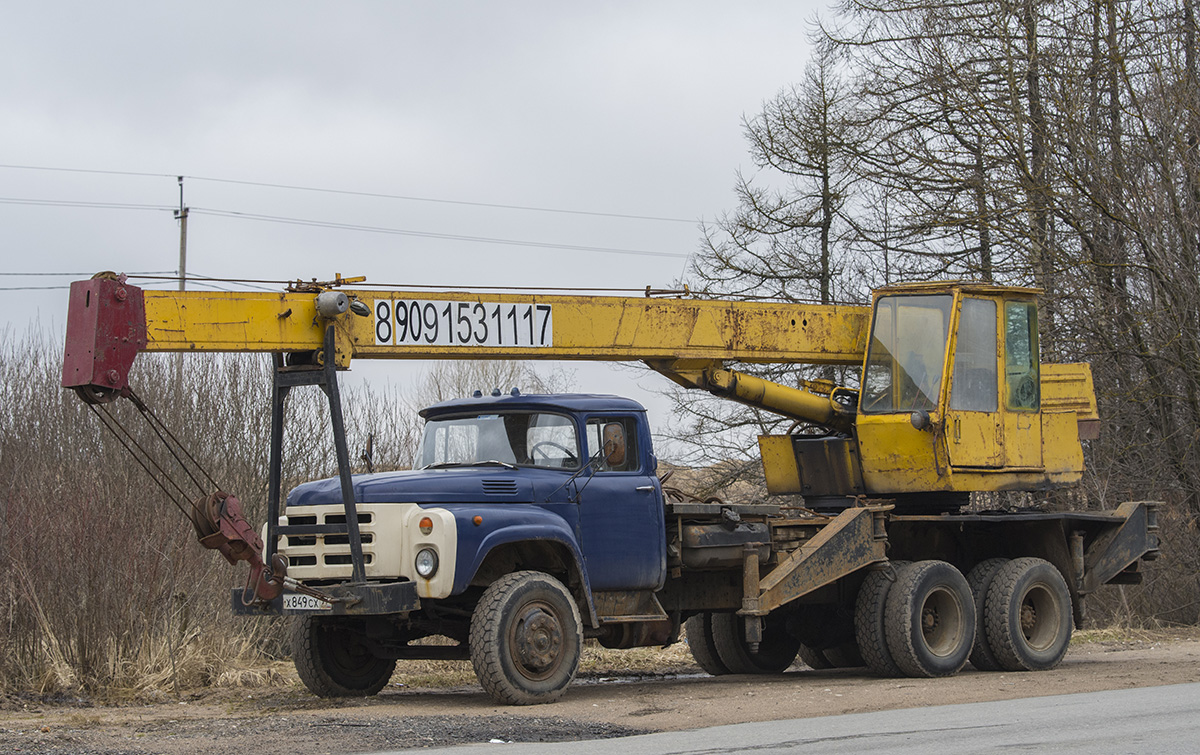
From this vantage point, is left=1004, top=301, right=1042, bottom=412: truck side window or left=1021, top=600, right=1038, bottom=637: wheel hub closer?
left=1004, top=301, right=1042, bottom=412: truck side window

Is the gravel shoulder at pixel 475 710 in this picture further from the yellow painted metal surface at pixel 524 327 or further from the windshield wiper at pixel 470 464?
the yellow painted metal surface at pixel 524 327

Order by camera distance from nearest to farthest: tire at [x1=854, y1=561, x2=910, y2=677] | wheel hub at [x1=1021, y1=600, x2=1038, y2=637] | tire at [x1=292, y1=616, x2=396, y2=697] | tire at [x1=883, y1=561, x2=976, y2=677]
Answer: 1. tire at [x1=292, y1=616, x2=396, y2=697]
2. tire at [x1=883, y1=561, x2=976, y2=677]
3. tire at [x1=854, y1=561, x2=910, y2=677]
4. wheel hub at [x1=1021, y1=600, x2=1038, y2=637]

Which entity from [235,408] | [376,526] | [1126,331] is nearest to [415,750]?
[376,526]

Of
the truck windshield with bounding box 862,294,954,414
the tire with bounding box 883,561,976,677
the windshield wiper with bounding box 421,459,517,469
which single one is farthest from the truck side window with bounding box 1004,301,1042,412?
the windshield wiper with bounding box 421,459,517,469

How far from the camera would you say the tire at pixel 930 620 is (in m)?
13.1

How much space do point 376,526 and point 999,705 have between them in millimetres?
4868

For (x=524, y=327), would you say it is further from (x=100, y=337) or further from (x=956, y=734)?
(x=956, y=734)

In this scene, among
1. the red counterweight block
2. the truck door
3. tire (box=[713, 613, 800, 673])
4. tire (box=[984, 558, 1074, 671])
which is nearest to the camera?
the red counterweight block

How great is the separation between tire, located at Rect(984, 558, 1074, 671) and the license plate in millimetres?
6997

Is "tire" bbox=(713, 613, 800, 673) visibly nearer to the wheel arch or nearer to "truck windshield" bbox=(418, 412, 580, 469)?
the wheel arch

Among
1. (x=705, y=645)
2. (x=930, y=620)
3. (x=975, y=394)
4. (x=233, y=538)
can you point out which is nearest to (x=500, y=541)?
(x=233, y=538)

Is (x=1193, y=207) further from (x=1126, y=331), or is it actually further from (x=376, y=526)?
(x=376, y=526)

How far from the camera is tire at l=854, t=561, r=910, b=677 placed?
1330cm

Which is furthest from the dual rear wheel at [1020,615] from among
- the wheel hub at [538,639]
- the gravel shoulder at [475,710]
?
the wheel hub at [538,639]
